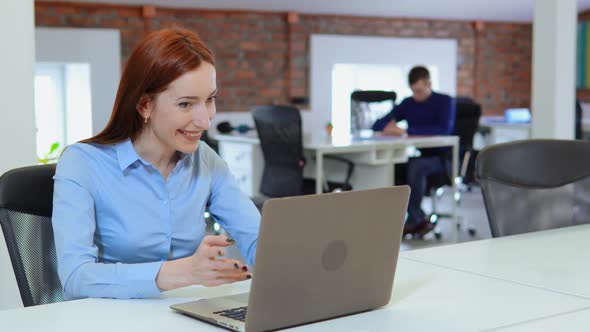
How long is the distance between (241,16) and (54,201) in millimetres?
6819

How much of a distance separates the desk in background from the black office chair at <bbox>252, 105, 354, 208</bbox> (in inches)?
132

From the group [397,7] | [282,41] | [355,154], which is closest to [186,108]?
[355,154]

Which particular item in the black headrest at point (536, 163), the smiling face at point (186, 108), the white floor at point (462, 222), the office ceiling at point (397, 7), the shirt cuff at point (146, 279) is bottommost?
the white floor at point (462, 222)

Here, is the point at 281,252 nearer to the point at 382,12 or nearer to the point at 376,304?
the point at 376,304

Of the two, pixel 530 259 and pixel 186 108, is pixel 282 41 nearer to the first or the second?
pixel 530 259

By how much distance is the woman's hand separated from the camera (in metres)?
1.50

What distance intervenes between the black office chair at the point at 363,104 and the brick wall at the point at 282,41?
2141 millimetres

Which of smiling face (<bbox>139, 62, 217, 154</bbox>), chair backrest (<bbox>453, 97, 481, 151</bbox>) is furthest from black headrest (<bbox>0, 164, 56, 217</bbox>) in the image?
chair backrest (<bbox>453, 97, 481, 151</bbox>)

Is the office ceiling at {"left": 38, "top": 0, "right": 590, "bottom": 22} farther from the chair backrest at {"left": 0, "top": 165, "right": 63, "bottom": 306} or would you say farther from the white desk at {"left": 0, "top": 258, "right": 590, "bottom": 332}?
the white desk at {"left": 0, "top": 258, "right": 590, "bottom": 332}

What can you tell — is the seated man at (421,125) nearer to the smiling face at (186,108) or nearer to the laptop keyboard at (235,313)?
the smiling face at (186,108)

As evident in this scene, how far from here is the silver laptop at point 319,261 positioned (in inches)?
52.2

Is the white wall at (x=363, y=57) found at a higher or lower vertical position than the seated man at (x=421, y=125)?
higher

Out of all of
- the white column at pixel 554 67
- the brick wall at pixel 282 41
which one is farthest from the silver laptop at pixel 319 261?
the brick wall at pixel 282 41

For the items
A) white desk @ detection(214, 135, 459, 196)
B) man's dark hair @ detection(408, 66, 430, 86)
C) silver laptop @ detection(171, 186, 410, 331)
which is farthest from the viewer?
man's dark hair @ detection(408, 66, 430, 86)
